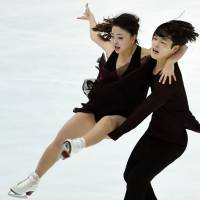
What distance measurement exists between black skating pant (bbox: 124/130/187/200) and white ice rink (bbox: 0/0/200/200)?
0.88 metres

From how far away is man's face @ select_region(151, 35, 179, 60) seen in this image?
4.79 m

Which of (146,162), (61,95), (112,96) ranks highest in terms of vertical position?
(112,96)

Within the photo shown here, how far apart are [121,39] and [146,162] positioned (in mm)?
879

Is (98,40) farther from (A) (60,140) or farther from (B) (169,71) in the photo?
(B) (169,71)

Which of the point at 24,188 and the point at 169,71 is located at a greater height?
the point at 169,71

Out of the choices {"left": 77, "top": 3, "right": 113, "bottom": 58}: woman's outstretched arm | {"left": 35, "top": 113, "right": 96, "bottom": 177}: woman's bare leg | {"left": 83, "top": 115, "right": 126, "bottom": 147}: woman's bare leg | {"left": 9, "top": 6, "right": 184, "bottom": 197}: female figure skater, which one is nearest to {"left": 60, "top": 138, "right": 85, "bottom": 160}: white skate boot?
{"left": 83, "top": 115, "right": 126, "bottom": 147}: woman's bare leg

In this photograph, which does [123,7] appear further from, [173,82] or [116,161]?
[173,82]

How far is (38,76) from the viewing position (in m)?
8.65

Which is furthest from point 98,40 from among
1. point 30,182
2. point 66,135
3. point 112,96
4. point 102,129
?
point 30,182

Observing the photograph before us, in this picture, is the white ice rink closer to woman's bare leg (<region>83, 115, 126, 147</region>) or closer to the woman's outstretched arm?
the woman's outstretched arm

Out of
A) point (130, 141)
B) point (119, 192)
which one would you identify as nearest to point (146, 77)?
point (119, 192)

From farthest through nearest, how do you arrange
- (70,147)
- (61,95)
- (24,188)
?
(61,95), (24,188), (70,147)

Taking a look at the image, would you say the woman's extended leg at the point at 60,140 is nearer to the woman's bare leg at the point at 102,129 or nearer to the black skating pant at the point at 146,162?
the woman's bare leg at the point at 102,129

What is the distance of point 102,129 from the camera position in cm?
480
